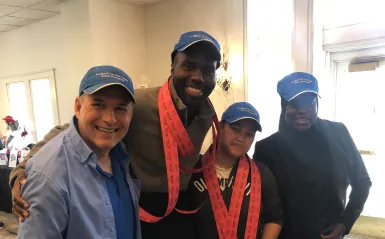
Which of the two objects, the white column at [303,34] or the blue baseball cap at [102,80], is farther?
the white column at [303,34]

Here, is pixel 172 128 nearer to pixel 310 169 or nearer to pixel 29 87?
pixel 310 169

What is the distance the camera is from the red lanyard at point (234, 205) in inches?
54.8

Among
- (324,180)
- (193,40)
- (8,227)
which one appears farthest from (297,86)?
(8,227)

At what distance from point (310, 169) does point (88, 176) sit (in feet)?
3.59

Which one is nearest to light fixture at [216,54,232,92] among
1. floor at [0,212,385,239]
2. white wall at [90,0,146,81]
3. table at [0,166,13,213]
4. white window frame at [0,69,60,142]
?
white wall at [90,0,146,81]

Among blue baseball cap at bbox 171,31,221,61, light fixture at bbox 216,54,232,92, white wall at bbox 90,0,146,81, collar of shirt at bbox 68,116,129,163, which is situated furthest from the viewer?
white wall at bbox 90,0,146,81

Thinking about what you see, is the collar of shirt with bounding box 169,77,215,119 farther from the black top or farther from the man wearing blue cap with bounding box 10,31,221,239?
the black top

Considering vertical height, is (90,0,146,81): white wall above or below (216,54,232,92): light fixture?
above

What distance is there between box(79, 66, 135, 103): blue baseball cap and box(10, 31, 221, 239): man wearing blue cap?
383 millimetres

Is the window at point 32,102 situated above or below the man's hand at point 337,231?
above

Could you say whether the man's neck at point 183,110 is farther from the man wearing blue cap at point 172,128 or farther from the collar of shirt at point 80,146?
the collar of shirt at point 80,146

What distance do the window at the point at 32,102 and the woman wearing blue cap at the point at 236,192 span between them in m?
4.12

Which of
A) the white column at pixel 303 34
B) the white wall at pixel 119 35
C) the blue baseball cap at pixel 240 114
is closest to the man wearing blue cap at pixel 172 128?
the blue baseball cap at pixel 240 114

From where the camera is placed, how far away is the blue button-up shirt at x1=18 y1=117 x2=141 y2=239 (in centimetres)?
80
